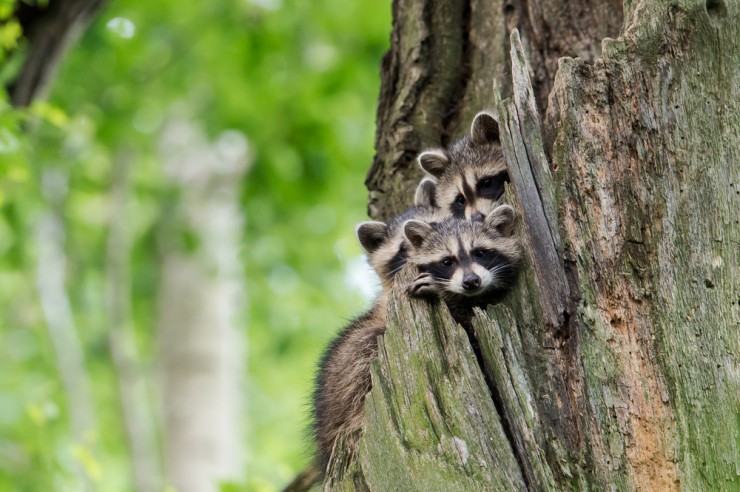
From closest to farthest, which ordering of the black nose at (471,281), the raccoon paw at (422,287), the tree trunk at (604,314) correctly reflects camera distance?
the tree trunk at (604,314)
the raccoon paw at (422,287)
the black nose at (471,281)

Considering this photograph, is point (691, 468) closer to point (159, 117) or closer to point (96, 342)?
point (159, 117)

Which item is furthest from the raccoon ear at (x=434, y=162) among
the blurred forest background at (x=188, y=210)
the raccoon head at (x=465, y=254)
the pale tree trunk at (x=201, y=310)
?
the pale tree trunk at (x=201, y=310)

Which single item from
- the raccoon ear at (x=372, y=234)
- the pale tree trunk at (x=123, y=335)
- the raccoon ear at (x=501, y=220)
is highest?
the raccoon ear at (x=501, y=220)

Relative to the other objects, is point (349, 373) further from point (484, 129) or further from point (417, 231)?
point (484, 129)

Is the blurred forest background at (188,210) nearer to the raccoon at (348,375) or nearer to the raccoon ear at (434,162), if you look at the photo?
the raccoon at (348,375)

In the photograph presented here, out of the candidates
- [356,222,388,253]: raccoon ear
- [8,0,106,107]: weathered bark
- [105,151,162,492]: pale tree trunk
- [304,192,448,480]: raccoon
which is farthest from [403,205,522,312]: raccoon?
[105,151,162,492]: pale tree trunk

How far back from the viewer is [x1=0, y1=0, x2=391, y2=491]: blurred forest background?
10.4 meters

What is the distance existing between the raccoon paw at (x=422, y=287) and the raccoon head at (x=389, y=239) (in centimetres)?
144

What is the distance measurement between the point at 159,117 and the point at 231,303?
117 inches

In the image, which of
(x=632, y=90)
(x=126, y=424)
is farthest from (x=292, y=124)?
(x=632, y=90)

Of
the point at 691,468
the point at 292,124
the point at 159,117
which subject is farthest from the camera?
the point at 159,117

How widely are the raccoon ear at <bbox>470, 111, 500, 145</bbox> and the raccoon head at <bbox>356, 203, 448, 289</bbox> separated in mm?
478

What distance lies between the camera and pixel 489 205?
5254 millimetres

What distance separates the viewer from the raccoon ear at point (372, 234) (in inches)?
214
